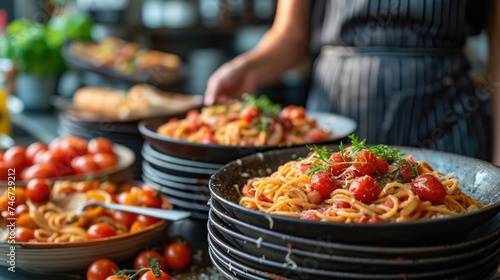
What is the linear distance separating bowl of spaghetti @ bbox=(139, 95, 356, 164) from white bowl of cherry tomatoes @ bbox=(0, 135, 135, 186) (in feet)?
0.70

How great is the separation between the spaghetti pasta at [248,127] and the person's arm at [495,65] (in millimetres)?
743

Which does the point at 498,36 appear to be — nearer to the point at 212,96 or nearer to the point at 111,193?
the point at 212,96

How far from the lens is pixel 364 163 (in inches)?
52.6

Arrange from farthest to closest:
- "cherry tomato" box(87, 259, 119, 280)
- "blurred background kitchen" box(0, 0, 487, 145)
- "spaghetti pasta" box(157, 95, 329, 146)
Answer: "blurred background kitchen" box(0, 0, 487, 145), "spaghetti pasta" box(157, 95, 329, 146), "cherry tomato" box(87, 259, 119, 280)

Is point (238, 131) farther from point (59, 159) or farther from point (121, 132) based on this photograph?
point (121, 132)

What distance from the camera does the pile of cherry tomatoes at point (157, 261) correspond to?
1485 mm

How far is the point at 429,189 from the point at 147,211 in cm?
79

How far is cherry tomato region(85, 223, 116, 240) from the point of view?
1.60 meters

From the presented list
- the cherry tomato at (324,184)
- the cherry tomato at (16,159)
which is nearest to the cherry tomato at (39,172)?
the cherry tomato at (16,159)

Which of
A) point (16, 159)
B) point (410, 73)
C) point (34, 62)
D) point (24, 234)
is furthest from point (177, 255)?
point (34, 62)

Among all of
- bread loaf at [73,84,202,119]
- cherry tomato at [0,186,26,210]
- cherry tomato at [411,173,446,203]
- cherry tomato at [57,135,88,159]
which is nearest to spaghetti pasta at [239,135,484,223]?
cherry tomato at [411,173,446,203]

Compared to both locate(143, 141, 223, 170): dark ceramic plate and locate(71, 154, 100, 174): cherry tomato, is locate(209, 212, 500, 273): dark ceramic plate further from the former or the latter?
locate(71, 154, 100, 174): cherry tomato

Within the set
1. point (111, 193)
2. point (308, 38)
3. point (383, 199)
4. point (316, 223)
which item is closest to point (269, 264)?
point (316, 223)

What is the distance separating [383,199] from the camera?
1.29 m
